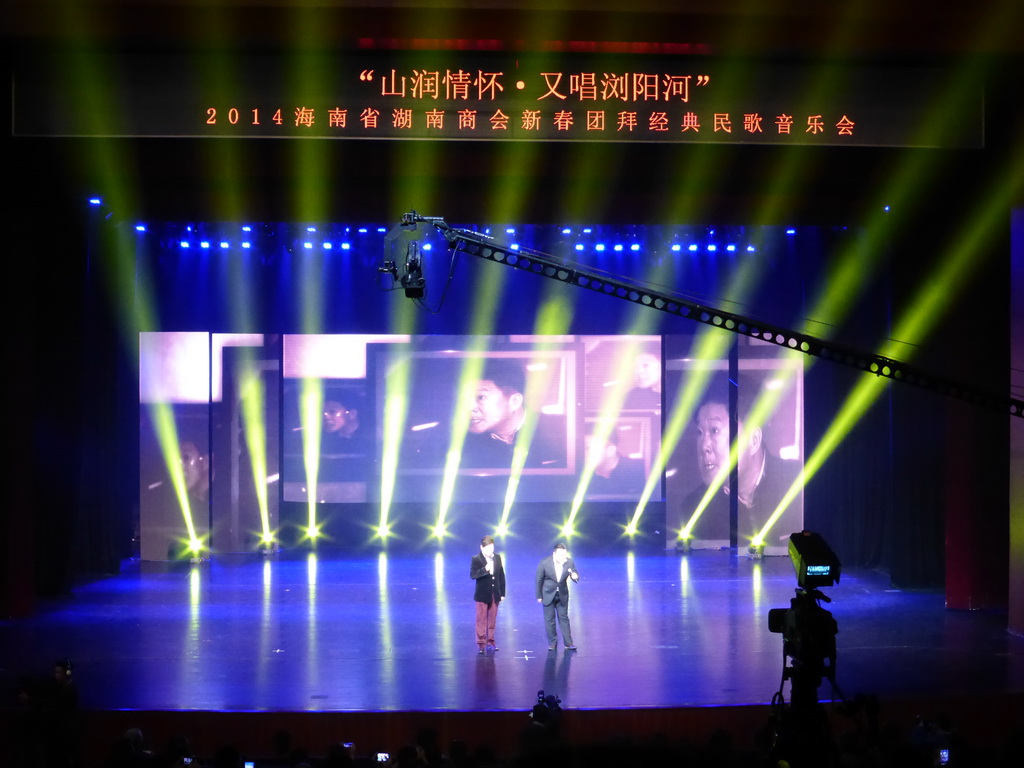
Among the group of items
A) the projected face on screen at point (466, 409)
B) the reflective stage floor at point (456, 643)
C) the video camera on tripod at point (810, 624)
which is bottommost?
the reflective stage floor at point (456, 643)

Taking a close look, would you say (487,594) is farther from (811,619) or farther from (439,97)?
(811,619)

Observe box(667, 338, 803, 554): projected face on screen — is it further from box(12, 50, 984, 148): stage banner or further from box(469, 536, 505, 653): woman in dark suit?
box(12, 50, 984, 148): stage banner

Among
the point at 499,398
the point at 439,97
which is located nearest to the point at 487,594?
the point at 439,97

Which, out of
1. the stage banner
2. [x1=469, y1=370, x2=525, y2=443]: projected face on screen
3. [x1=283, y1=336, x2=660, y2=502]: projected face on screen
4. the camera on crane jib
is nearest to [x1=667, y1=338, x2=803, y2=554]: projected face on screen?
[x1=283, y1=336, x2=660, y2=502]: projected face on screen

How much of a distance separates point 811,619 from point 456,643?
215 inches

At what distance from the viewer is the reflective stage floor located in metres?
8.97

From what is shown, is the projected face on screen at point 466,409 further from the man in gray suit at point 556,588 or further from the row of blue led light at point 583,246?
the man in gray suit at point 556,588

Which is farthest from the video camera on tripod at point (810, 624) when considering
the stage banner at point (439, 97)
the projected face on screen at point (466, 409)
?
the projected face on screen at point (466, 409)

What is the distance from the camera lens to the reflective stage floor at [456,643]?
8.97 metres

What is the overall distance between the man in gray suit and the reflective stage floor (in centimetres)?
23

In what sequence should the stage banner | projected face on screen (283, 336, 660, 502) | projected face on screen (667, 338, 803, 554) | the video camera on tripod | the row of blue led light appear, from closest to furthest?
the video camera on tripod
the stage banner
the row of blue led light
projected face on screen (667, 338, 803, 554)
projected face on screen (283, 336, 660, 502)

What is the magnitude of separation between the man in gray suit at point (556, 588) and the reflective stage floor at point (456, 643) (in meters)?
0.23

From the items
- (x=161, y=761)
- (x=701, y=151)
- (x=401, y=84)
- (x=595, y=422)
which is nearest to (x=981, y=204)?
(x=701, y=151)

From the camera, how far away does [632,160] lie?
1010 centimetres
